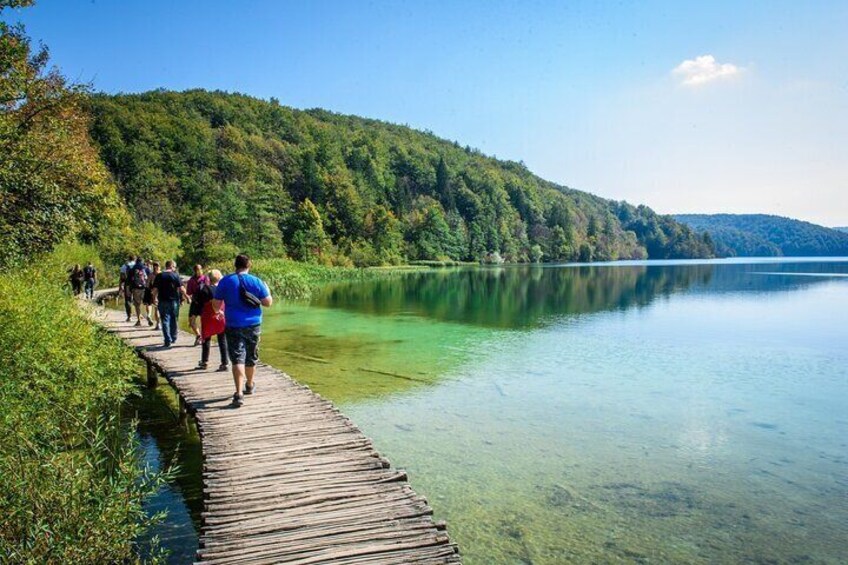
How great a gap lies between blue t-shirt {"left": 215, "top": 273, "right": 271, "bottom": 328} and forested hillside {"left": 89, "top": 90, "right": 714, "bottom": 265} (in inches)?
1713

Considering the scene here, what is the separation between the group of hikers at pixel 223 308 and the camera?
27.4 feet

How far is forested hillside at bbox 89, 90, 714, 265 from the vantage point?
229ft

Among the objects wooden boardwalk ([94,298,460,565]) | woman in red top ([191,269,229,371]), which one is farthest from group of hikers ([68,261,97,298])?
wooden boardwalk ([94,298,460,565])

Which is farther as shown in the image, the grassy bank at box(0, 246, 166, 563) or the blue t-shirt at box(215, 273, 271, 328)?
the blue t-shirt at box(215, 273, 271, 328)

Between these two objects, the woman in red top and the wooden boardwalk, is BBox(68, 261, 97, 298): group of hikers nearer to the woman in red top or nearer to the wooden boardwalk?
the woman in red top

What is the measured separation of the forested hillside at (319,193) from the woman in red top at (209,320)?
131 feet

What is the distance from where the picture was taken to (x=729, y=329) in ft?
81.8

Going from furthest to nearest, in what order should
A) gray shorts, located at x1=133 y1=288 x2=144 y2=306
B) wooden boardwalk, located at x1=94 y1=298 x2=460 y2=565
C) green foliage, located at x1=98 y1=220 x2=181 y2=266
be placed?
1. green foliage, located at x1=98 y1=220 x2=181 y2=266
2. gray shorts, located at x1=133 y1=288 x2=144 y2=306
3. wooden boardwalk, located at x1=94 y1=298 x2=460 y2=565

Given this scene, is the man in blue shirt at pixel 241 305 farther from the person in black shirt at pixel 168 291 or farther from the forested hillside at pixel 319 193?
the forested hillside at pixel 319 193

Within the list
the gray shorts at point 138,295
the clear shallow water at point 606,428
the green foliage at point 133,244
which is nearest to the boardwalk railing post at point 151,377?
the clear shallow water at point 606,428

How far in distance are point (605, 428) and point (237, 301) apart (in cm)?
753

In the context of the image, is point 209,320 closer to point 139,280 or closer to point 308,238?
point 139,280

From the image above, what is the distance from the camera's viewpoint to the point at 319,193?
4060 inches

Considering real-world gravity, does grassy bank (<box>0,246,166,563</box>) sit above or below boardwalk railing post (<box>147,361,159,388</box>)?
above
